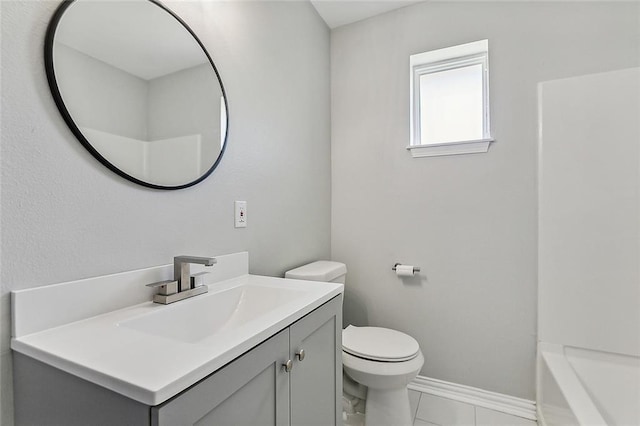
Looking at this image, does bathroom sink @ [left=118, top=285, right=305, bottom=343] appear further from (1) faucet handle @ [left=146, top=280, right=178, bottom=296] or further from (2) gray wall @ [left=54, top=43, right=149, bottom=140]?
(2) gray wall @ [left=54, top=43, right=149, bottom=140]

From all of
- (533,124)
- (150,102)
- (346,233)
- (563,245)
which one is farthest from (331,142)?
(563,245)

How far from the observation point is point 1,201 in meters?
0.63

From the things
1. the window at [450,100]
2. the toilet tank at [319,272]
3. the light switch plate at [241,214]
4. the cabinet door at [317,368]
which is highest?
the window at [450,100]

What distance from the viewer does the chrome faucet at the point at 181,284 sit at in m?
0.89

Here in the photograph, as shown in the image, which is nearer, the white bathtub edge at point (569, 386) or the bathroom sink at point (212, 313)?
the bathroom sink at point (212, 313)

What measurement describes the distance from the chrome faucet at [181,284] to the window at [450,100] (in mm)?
1478

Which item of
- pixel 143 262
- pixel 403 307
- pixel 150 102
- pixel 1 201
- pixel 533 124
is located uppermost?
pixel 533 124

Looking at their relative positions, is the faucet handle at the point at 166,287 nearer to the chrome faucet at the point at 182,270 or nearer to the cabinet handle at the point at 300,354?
the chrome faucet at the point at 182,270

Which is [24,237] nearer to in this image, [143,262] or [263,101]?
[143,262]

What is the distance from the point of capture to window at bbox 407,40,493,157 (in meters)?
1.79

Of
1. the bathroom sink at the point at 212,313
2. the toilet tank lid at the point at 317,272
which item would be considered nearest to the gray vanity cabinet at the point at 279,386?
the bathroom sink at the point at 212,313

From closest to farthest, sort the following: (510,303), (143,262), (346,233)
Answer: (143,262) → (510,303) → (346,233)

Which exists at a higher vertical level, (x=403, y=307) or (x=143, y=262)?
(x=143, y=262)

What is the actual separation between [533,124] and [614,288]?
0.91 metres
